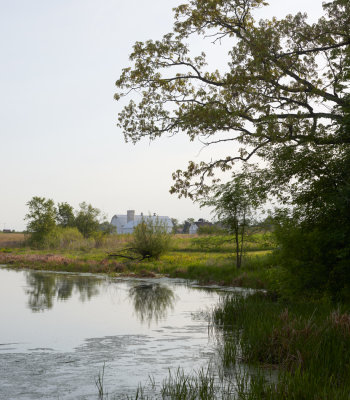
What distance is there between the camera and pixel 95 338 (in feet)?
37.3

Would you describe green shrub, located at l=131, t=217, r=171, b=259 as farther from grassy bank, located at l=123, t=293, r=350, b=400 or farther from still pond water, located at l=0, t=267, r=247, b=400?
grassy bank, located at l=123, t=293, r=350, b=400

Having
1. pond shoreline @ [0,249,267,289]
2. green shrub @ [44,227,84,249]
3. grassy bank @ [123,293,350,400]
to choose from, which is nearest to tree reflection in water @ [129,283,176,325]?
pond shoreline @ [0,249,267,289]

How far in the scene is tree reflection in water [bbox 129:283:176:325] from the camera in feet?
48.9

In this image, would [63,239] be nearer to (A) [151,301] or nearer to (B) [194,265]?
(B) [194,265]

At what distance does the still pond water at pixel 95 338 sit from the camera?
7742 millimetres

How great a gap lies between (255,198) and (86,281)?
434 inches

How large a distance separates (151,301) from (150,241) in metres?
15.2

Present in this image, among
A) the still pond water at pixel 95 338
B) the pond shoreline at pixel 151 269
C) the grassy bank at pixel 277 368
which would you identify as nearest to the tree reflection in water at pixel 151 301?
the still pond water at pixel 95 338

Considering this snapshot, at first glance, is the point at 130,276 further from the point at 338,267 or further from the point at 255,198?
the point at 338,267

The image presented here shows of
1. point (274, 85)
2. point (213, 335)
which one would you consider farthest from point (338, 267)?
point (274, 85)

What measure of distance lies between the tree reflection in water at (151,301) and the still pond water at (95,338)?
3cm

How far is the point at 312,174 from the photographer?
13.8 meters

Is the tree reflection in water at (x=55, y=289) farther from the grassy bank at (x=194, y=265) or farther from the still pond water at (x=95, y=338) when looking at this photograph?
the grassy bank at (x=194, y=265)

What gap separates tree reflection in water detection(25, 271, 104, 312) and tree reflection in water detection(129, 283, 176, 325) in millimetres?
1871
